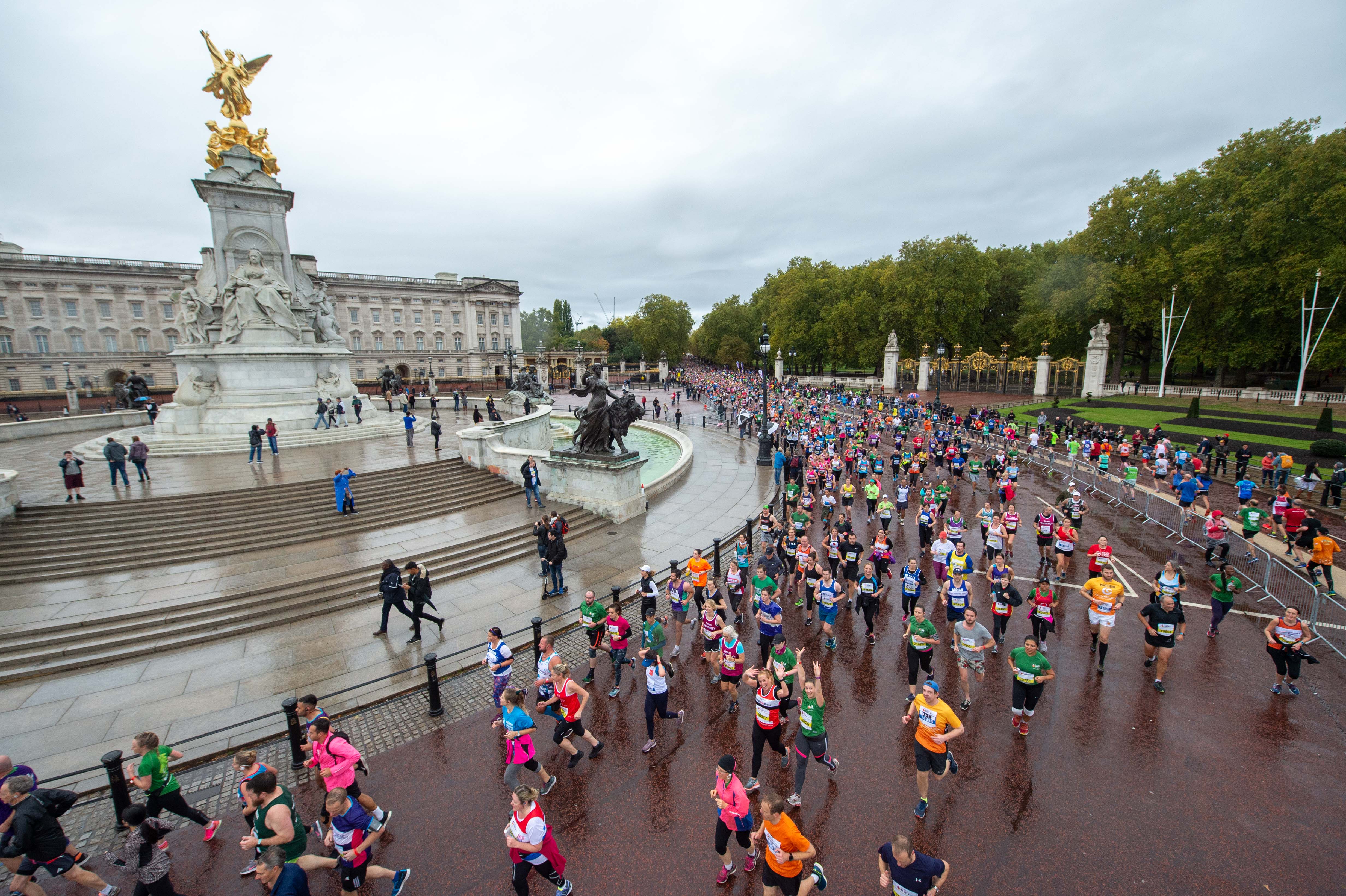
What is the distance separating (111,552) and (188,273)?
70748 millimetres

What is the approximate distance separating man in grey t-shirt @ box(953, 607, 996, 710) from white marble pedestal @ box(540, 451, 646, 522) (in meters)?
10.0

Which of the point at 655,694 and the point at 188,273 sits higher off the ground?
the point at 188,273

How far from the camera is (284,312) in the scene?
83.5ft

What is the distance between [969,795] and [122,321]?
86.8 m

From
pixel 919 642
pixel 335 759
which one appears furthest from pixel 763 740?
pixel 335 759

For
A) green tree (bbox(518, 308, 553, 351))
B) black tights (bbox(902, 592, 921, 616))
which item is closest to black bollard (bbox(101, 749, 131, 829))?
black tights (bbox(902, 592, 921, 616))

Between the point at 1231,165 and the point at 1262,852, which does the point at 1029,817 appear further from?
the point at 1231,165

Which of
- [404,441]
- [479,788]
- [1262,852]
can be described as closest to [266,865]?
[479,788]

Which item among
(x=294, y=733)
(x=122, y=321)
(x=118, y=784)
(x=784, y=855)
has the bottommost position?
(x=294, y=733)

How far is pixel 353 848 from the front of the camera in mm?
4512

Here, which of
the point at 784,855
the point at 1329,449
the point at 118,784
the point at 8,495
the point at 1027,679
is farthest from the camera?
the point at 1329,449

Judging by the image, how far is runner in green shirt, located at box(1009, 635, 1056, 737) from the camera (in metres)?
6.29

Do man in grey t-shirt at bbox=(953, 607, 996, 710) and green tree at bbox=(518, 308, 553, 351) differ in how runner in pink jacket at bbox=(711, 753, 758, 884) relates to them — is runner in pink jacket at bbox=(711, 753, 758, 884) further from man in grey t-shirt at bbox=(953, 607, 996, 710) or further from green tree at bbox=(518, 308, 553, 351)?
green tree at bbox=(518, 308, 553, 351)

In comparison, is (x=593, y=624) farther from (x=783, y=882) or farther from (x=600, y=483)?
(x=600, y=483)
